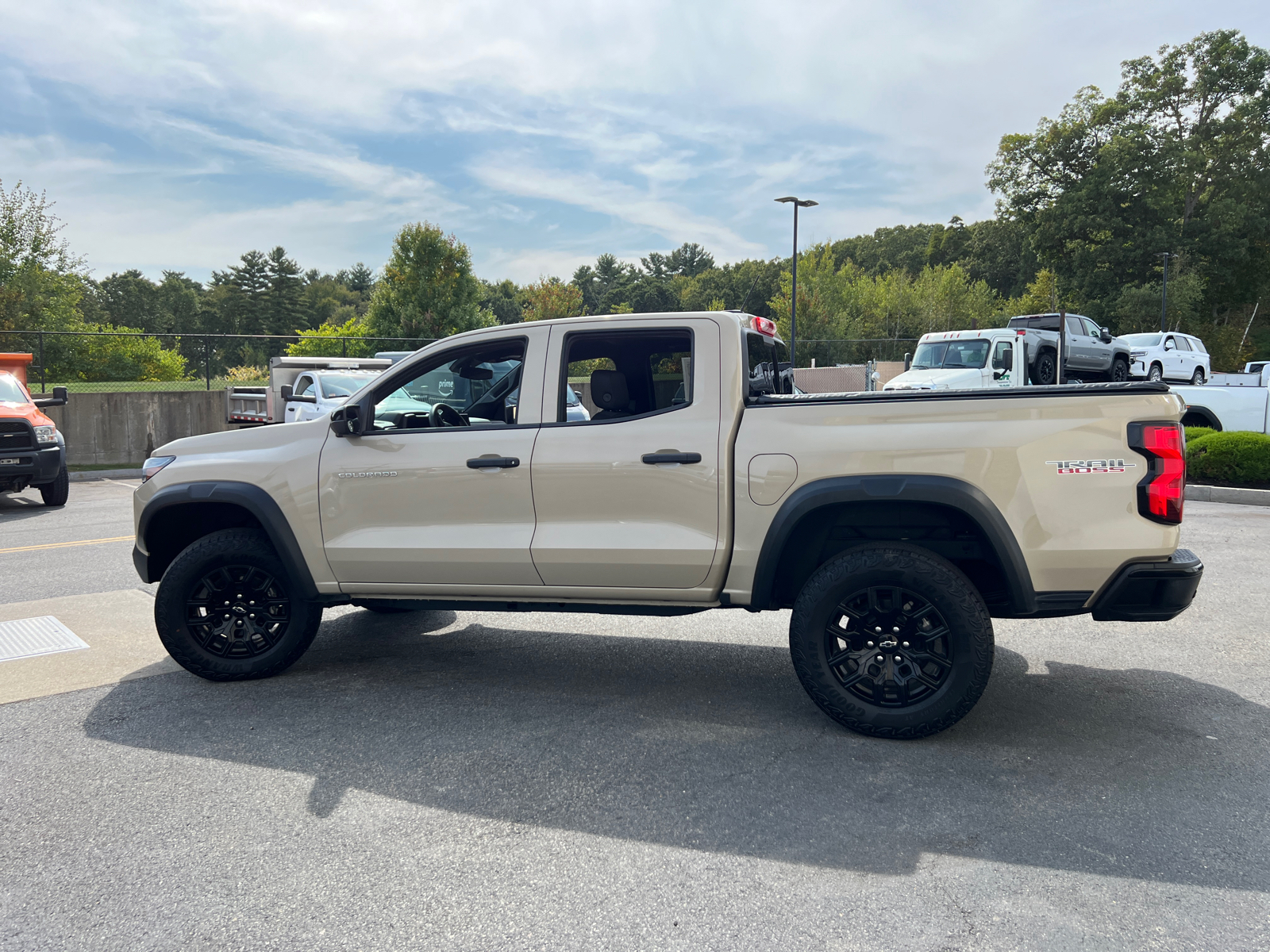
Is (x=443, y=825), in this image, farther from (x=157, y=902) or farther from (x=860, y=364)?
(x=860, y=364)

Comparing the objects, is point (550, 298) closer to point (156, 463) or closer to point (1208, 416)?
point (1208, 416)

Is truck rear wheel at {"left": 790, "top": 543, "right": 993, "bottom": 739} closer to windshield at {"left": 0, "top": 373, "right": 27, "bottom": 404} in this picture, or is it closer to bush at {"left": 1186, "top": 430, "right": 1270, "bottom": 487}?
bush at {"left": 1186, "top": 430, "right": 1270, "bottom": 487}

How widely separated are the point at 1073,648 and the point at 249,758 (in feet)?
15.3

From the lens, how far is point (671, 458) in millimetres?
4246

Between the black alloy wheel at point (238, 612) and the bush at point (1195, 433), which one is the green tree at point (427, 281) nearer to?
the bush at point (1195, 433)

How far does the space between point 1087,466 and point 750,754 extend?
1894mm

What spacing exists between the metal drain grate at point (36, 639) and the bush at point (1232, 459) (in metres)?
13.6

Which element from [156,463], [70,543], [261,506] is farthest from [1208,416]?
[70,543]

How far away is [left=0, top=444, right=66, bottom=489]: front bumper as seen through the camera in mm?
11789

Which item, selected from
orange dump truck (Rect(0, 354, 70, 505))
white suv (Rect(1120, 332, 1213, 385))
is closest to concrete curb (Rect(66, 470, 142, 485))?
orange dump truck (Rect(0, 354, 70, 505))

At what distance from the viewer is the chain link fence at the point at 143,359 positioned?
20.4 metres

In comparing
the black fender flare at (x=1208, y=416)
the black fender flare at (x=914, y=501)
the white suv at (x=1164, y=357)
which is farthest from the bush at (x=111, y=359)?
the white suv at (x=1164, y=357)

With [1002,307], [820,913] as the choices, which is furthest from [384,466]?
[1002,307]

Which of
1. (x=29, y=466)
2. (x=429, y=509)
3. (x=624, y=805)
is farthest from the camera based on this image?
(x=29, y=466)
